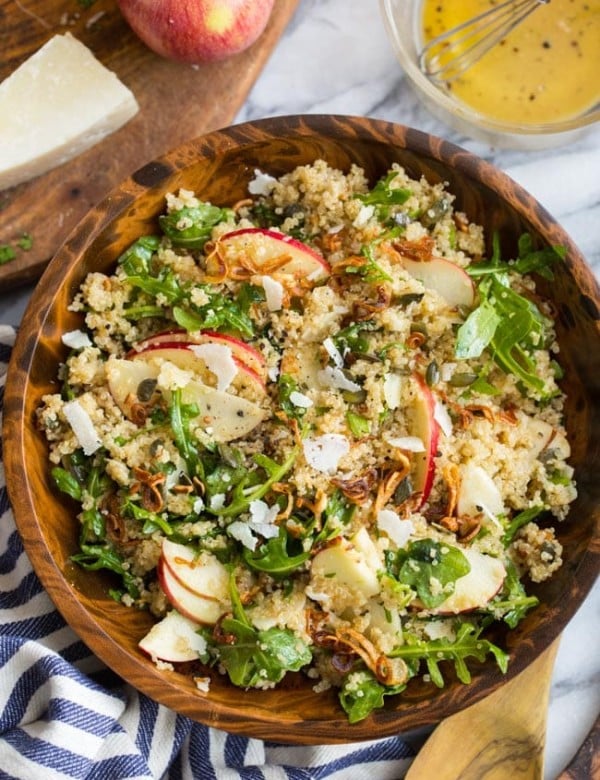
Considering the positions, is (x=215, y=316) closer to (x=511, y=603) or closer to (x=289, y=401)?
(x=289, y=401)

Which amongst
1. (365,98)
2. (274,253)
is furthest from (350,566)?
(365,98)

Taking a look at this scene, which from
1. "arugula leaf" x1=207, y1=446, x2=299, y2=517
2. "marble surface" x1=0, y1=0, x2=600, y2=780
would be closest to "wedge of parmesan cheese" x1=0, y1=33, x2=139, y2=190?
"marble surface" x1=0, y1=0, x2=600, y2=780

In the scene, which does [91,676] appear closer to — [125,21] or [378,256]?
[378,256]

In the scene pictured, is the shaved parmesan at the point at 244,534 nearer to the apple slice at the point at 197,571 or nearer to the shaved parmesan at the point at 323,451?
the apple slice at the point at 197,571

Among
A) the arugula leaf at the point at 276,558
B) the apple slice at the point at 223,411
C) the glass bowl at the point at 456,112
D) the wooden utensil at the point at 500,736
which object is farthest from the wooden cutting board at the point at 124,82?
the wooden utensil at the point at 500,736

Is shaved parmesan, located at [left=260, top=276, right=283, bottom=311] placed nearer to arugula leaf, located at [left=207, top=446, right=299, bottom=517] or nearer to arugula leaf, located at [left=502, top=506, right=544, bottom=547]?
arugula leaf, located at [left=207, top=446, right=299, bottom=517]

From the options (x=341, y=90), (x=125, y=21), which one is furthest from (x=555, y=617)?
(x=125, y=21)
